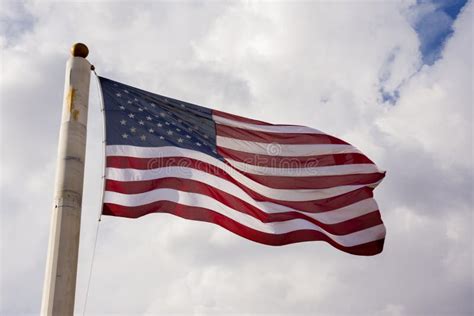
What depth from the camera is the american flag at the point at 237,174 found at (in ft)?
59.0

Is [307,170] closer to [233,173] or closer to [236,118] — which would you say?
[233,173]

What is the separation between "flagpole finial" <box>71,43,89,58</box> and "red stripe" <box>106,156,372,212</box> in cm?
277

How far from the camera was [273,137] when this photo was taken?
838 inches

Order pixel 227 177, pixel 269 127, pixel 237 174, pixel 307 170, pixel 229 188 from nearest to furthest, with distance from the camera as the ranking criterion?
pixel 229 188 → pixel 227 177 → pixel 237 174 → pixel 307 170 → pixel 269 127

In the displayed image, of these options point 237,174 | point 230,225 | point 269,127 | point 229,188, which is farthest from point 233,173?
point 269,127

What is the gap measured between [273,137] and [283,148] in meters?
0.47

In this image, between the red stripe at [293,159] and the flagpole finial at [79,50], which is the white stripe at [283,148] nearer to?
the red stripe at [293,159]

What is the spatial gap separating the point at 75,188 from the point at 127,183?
1728 millimetres

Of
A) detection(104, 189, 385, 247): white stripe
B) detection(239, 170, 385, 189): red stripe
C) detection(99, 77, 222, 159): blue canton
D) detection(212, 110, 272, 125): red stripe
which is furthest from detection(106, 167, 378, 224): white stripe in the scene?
detection(212, 110, 272, 125): red stripe

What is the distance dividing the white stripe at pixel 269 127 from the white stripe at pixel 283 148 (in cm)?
50

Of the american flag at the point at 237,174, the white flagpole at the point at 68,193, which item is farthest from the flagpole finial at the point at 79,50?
the american flag at the point at 237,174

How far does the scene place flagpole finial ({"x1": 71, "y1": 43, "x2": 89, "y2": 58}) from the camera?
1809 centimetres

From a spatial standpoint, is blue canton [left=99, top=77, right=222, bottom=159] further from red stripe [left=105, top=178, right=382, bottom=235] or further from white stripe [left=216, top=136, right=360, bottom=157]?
red stripe [left=105, top=178, right=382, bottom=235]

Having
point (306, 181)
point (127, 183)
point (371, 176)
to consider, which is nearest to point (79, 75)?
point (127, 183)
